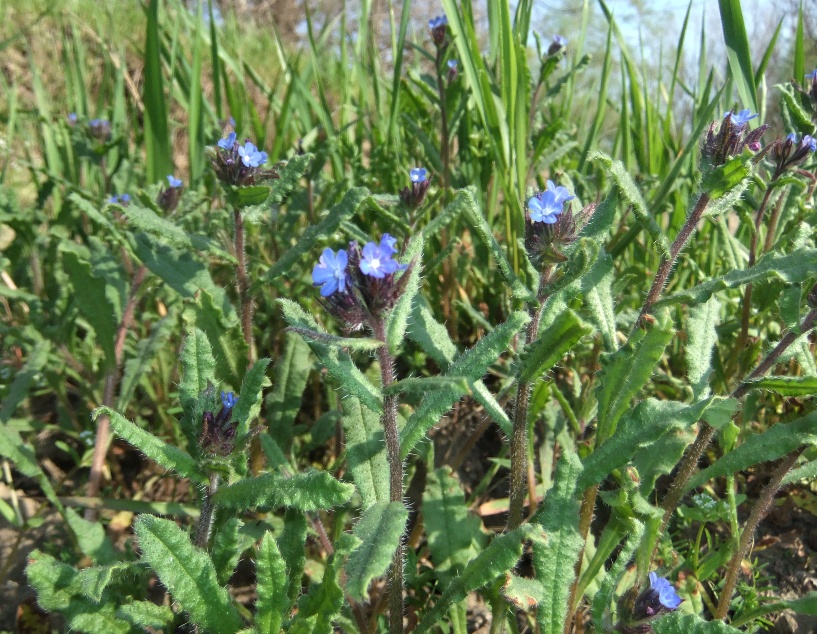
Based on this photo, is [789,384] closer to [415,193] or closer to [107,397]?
[415,193]

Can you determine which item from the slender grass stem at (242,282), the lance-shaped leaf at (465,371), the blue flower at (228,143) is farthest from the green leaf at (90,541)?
the blue flower at (228,143)

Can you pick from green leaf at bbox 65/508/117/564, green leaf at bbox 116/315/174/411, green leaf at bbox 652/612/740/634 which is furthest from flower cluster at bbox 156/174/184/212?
green leaf at bbox 652/612/740/634

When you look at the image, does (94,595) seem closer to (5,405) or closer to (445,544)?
(445,544)

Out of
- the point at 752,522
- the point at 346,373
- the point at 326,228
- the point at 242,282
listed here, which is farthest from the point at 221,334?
the point at 752,522

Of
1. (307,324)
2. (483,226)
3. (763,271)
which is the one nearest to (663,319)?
(763,271)

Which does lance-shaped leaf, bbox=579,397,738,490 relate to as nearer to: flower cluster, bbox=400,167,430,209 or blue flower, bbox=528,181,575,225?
blue flower, bbox=528,181,575,225

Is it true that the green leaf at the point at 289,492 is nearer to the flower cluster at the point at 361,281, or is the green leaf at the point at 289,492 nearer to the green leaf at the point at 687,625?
the flower cluster at the point at 361,281
